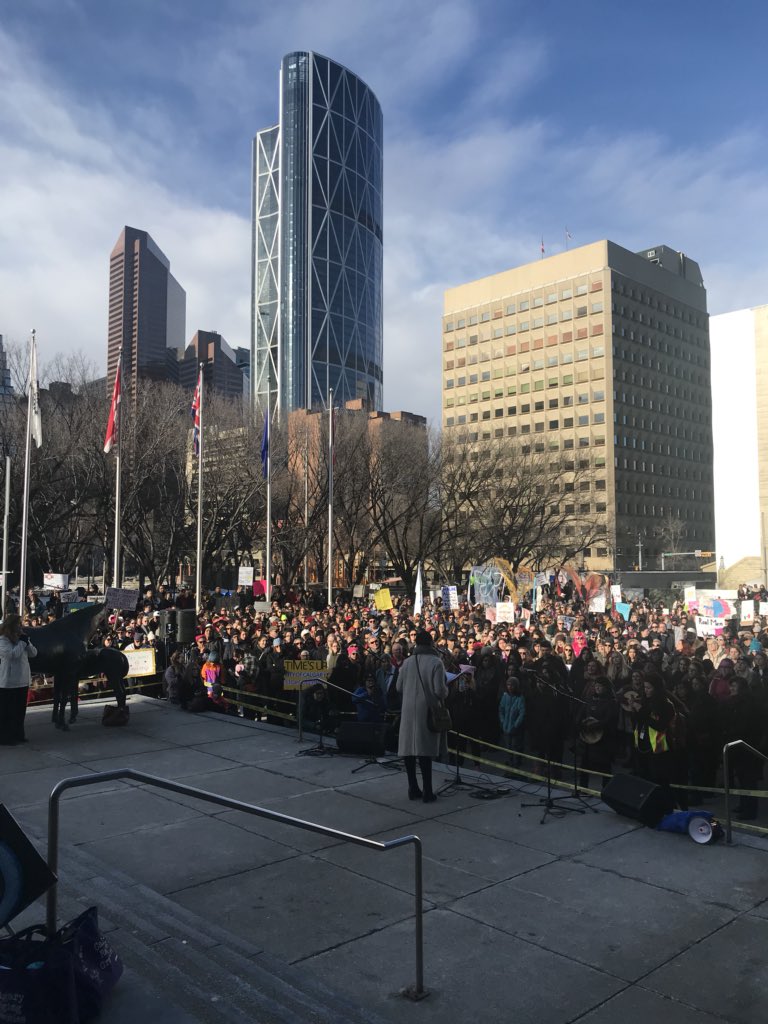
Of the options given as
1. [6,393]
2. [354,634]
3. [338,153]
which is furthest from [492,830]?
[338,153]

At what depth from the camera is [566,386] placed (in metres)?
109

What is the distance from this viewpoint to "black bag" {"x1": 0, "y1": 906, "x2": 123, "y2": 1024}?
382 cm

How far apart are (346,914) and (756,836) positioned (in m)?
4.37

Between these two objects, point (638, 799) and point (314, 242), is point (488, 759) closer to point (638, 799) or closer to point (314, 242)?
point (638, 799)

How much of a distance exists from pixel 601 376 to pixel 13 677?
102818 mm

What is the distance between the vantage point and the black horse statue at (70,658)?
499 inches

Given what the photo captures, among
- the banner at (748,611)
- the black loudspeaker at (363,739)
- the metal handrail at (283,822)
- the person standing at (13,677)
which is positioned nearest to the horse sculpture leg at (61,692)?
the person standing at (13,677)

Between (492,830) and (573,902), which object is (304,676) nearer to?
(492,830)

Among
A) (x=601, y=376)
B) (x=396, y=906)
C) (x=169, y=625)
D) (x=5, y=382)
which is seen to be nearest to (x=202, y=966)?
(x=396, y=906)

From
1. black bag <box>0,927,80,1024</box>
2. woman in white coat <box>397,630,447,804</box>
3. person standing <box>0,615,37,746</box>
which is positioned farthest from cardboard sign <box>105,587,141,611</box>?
black bag <box>0,927,80,1024</box>

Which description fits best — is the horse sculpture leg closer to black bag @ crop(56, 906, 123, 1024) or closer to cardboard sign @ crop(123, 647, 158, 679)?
cardboard sign @ crop(123, 647, 158, 679)

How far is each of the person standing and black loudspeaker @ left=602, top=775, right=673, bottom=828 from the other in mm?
7719

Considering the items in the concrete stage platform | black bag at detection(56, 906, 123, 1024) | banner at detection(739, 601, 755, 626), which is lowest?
the concrete stage platform

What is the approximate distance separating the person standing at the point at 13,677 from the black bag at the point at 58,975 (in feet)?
23.8
